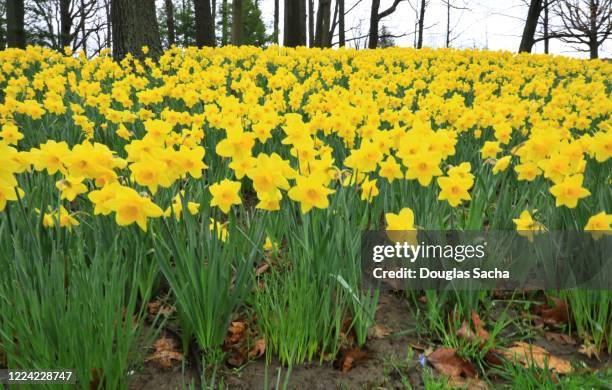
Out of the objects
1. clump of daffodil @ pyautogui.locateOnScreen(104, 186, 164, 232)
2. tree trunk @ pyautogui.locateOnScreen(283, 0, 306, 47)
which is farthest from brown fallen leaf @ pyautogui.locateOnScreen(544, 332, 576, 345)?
tree trunk @ pyautogui.locateOnScreen(283, 0, 306, 47)

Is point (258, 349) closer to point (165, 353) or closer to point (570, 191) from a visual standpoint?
point (165, 353)

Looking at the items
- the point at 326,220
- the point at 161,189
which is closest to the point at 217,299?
the point at 326,220

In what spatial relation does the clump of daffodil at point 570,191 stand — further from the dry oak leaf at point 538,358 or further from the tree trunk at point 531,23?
the tree trunk at point 531,23

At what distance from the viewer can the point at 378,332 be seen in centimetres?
194

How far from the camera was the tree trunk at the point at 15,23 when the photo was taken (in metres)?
13.0

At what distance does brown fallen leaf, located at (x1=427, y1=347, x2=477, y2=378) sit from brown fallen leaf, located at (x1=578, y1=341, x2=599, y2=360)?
490 millimetres

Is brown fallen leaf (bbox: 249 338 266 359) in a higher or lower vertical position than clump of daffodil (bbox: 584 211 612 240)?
lower

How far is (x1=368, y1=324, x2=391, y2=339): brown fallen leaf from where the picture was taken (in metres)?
1.93

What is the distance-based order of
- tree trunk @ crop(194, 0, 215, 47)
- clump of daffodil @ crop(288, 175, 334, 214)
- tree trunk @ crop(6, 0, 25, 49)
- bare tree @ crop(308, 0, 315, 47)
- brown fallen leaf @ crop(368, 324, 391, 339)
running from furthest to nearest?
bare tree @ crop(308, 0, 315, 47) < tree trunk @ crop(6, 0, 25, 49) < tree trunk @ crop(194, 0, 215, 47) < brown fallen leaf @ crop(368, 324, 391, 339) < clump of daffodil @ crop(288, 175, 334, 214)

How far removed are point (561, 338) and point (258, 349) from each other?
4.08 ft

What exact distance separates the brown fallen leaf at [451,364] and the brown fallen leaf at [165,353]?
939mm

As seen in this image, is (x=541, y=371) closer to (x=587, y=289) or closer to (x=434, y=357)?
(x=434, y=357)

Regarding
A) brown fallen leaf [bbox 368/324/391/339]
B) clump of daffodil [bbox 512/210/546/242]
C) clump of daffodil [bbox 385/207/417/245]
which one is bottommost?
brown fallen leaf [bbox 368/324/391/339]

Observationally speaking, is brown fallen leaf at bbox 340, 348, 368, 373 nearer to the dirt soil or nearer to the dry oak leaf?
the dirt soil
